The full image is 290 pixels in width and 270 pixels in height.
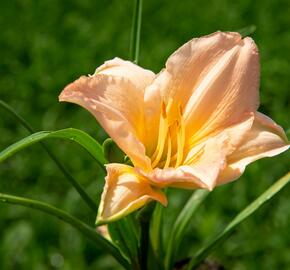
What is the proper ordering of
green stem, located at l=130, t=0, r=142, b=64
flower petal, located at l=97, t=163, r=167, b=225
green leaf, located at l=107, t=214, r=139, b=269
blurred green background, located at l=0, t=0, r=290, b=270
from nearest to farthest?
flower petal, located at l=97, t=163, r=167, b=225 → green leaf, located at l=107, t=214, r=139, b=269 → green stem, located at l=130, t=0, r=142, b=64 → blurred green background, located at l=0, t=0, r=290, b=270

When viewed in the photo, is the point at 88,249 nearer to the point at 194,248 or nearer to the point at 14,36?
the point at 194,248

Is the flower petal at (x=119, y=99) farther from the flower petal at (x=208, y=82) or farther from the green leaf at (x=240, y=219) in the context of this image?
the green leaf at (x=240, y=219)

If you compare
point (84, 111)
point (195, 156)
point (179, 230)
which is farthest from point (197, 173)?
point (84, 111)

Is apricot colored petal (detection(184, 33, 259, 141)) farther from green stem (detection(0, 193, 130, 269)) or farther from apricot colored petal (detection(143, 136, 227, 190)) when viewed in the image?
green stem (detection(0, 193, 130, 269))

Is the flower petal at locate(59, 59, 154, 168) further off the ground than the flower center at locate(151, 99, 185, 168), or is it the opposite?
the flower petal at locate(59, 59, 154, 168)

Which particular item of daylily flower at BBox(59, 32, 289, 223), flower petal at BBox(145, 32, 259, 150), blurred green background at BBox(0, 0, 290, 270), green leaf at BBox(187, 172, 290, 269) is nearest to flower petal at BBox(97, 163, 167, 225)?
daylily flower at BBox(59, 32, 289, 223)

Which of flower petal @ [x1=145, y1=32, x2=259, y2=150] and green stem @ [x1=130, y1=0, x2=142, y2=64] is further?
green stem @ [x1=130, y1=0, x2=142, y2=64]

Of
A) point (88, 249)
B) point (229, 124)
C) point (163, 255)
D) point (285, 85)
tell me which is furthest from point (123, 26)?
point (229, 124)

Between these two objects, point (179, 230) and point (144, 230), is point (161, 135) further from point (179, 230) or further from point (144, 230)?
point (179, 230)
